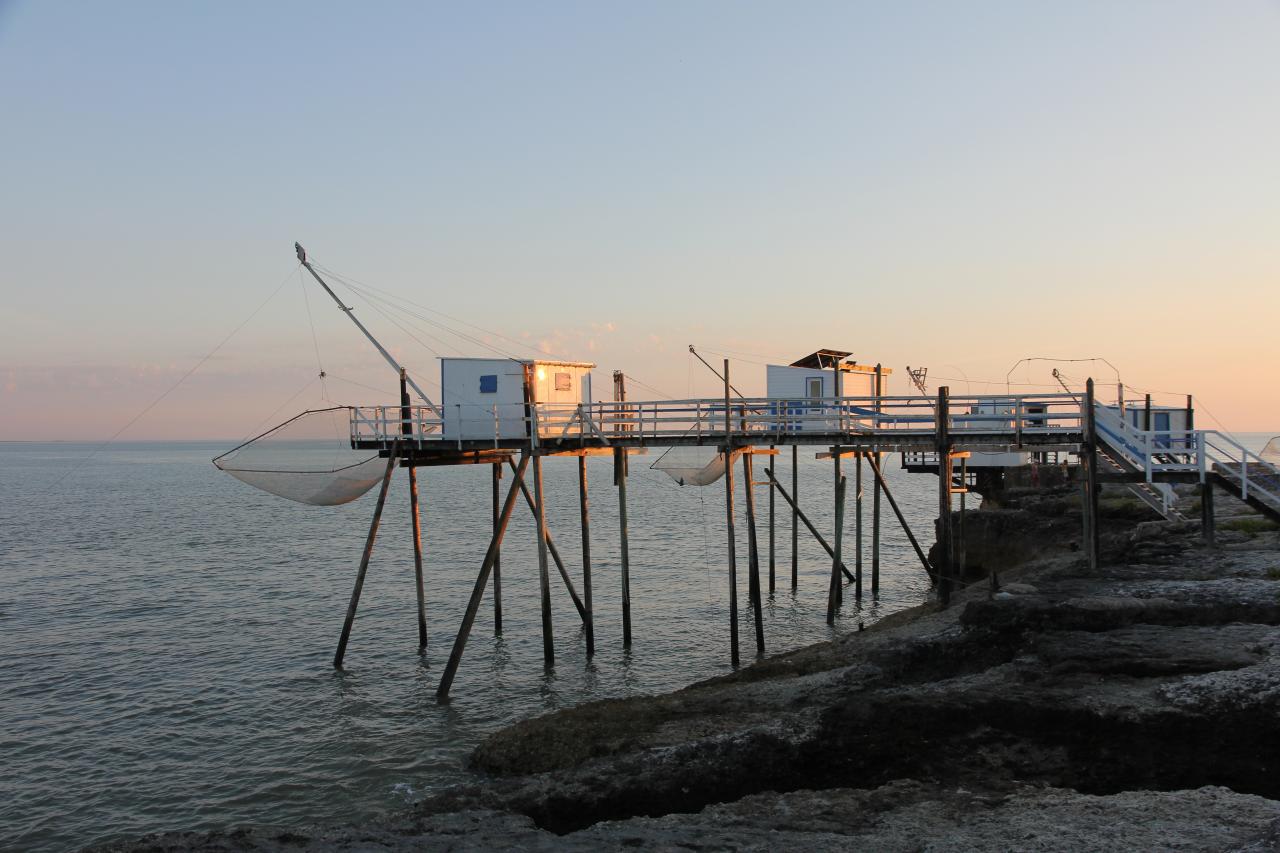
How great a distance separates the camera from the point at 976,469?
4038 cm

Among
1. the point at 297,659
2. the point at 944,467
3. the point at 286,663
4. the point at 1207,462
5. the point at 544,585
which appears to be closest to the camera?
the point at 1207,462

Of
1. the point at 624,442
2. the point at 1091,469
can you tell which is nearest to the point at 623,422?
the point at 624,442

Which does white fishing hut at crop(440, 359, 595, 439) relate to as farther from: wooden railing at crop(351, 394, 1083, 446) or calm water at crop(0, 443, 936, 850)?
calm water at crop(0, 443, 936, 850)

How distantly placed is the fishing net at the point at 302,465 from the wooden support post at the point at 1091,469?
15.7m

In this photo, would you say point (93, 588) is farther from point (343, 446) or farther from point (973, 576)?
point (973, 576)

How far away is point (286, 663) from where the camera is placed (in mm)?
22891

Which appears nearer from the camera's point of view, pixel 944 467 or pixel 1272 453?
pixel 944 467

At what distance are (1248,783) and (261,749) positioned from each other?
15.7m

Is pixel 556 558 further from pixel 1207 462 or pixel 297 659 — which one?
pixel 1207 462

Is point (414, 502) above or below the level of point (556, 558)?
above

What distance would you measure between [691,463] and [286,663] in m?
11.7

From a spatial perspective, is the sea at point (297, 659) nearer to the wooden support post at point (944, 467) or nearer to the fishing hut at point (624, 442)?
the fishing hut at point (624, 442)

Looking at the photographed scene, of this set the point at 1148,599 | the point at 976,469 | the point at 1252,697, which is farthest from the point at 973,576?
the point at 1252,697

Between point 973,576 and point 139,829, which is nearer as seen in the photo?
point 139,829
